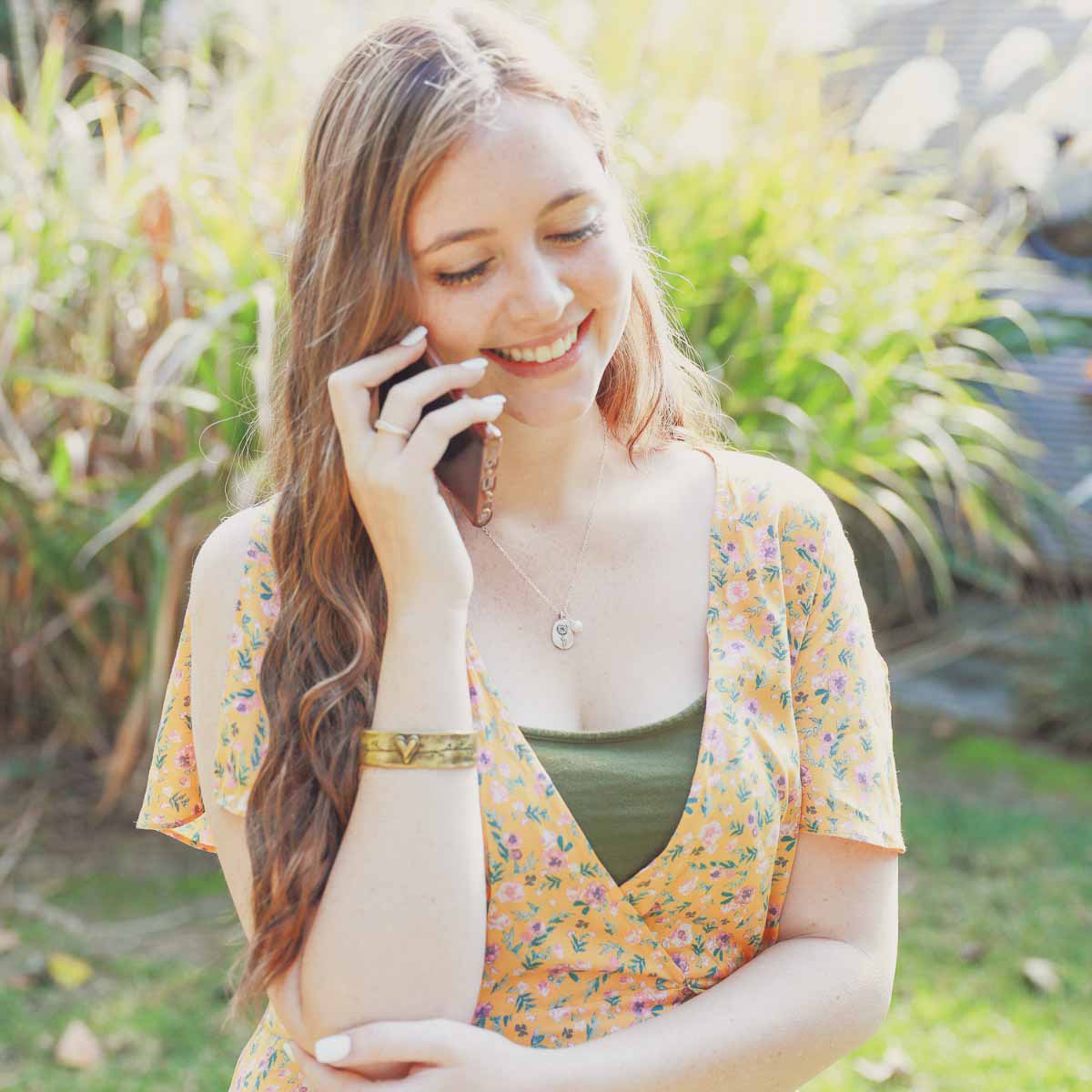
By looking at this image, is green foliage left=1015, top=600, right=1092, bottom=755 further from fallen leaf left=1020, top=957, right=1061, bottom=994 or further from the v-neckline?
the v-neckline

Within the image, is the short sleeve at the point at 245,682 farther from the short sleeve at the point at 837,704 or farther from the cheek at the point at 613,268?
the short sleeve at the point at 837,704

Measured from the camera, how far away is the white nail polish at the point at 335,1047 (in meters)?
1.36

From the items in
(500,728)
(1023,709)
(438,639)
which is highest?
(438,639)

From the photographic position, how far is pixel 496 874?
1.49 metres

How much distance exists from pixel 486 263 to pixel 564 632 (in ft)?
1.47

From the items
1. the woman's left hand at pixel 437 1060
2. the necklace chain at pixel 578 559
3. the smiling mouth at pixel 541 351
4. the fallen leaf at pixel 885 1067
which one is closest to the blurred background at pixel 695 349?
the fallen leaf at pixel 885 1067

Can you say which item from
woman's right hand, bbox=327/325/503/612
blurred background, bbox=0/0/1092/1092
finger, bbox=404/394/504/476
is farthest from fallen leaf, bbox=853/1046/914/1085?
finger, bbox=404/394/504/476

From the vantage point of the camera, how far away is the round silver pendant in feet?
5.36

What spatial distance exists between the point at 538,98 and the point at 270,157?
2.64 m

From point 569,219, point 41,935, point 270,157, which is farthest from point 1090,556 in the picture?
point 569,219

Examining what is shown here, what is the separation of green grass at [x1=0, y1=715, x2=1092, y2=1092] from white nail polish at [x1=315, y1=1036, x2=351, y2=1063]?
167 cm

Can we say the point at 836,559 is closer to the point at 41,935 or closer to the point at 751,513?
the point at 751,513

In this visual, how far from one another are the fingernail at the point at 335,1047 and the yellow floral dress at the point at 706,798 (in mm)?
215

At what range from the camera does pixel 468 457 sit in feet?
5.17
